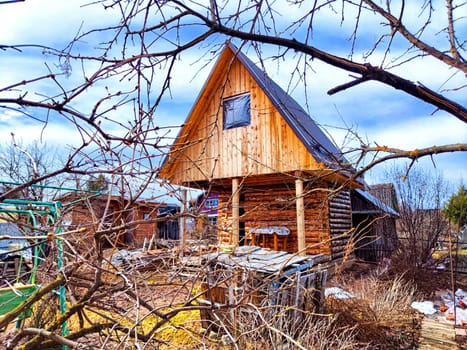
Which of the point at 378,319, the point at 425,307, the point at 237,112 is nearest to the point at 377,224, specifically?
the point at 425,307

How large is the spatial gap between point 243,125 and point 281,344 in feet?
23.0

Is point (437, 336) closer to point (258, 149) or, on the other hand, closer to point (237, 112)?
point (258, 149)

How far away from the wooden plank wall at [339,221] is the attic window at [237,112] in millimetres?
4272

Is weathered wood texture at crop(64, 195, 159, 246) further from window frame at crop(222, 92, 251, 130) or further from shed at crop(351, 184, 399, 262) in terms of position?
shed at crop(351, 184, 399, 262)

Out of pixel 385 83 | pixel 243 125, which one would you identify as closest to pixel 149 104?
pixel 385 83

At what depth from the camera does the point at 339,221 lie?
12359 millimetres

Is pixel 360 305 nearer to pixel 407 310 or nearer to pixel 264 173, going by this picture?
pixel 407 310

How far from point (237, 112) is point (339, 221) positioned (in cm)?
605

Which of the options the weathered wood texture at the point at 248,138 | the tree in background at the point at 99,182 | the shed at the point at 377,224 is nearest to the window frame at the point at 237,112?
the weathered wood texture at the point at 248,138

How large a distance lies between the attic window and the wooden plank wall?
4.27 m

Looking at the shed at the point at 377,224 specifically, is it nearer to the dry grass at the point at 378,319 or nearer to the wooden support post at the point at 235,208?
the dry grass at the point at 378,319

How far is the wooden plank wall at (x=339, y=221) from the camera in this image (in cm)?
1136

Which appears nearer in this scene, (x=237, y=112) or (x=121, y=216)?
(x=121, y=216)

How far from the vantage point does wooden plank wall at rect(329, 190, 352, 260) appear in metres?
11.4
